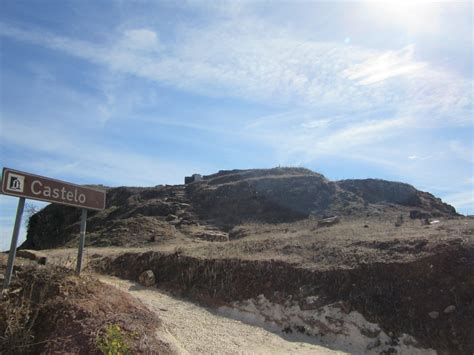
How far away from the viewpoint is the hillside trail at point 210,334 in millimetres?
7365

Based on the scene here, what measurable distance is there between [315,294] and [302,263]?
137 centimetres

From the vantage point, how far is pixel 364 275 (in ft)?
31.9

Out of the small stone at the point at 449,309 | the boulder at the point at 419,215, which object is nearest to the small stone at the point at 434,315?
the small stone at the point at 449,309

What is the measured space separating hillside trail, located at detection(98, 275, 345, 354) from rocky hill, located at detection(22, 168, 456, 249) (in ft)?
32.8

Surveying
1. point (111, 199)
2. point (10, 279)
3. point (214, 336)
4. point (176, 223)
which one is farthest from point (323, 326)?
point (111, 199)

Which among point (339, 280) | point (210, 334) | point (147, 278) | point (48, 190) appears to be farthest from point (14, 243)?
point (339, 280)

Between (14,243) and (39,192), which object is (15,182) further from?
(14,243)

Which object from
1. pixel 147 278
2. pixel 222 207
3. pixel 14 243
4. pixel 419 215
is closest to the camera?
pixel 14 243

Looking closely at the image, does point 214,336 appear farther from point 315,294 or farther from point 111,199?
point 111,199

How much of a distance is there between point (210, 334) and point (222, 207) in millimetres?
18447

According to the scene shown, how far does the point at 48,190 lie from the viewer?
675 cm

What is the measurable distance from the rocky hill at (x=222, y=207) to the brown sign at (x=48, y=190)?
12.2 metres

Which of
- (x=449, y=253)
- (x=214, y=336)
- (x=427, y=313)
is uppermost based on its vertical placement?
(x=449, y=253)

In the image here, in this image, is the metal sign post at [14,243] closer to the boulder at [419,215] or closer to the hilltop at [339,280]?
the hilltop at [339,280]
